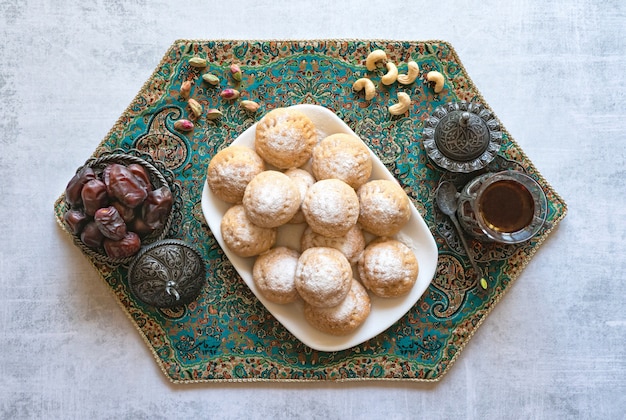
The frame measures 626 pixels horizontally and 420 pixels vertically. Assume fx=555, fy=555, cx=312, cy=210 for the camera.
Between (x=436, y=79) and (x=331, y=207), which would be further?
(x=436, y=79)

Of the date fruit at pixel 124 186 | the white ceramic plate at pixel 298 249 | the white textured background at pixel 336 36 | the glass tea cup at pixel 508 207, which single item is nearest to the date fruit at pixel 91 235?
the date fruit at pixel 124 186

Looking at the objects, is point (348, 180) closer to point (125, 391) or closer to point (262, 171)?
point (262, 171)

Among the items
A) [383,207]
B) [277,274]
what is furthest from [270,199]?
[383,207]

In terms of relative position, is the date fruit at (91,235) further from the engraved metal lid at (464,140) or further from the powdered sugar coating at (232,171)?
the engraved metal lid at (464,140)

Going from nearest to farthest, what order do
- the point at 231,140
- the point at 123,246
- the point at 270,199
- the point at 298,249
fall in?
the point at 270,199
the point at 123,246
the point at 298,249
the point at 231,140

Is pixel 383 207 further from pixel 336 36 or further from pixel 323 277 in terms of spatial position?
pixel 336 36

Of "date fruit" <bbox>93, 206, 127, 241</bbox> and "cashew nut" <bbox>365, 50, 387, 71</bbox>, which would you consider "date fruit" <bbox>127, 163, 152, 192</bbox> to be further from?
"cashew nut" <bbox>365, 50, 387, 71</bbox>

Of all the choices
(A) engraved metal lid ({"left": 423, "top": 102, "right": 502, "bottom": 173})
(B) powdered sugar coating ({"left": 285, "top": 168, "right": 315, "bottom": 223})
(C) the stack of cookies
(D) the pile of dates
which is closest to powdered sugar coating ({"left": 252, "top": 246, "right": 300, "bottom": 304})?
(C) the stack of cookies
